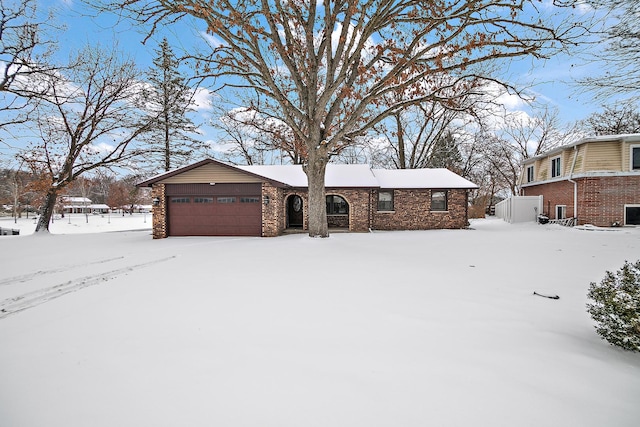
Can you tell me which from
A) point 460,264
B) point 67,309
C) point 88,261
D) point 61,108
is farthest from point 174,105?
point 460,264

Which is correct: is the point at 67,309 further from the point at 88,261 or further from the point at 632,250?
the point at 632,250

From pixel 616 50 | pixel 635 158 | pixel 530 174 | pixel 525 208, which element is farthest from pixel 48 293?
pixel 530 174

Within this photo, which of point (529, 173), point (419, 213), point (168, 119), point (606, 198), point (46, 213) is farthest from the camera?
point (529, 173)

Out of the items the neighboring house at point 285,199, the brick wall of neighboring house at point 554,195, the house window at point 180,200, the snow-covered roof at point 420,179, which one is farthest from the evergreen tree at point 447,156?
the house window at point 180,200

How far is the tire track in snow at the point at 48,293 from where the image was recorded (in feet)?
13.7

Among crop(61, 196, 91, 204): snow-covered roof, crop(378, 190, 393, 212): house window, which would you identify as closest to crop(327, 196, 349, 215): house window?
crop(378, 190, 393, 212): house window

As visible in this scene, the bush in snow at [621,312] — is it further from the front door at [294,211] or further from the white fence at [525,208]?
the white fence at [525,208]

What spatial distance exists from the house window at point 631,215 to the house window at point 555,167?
13.1 feet

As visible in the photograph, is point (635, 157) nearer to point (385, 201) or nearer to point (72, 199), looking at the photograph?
point (385, 201)

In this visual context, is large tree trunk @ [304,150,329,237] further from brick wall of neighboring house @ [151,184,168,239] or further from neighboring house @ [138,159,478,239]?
brick wall of neighboring house @ [151,184,168,239]

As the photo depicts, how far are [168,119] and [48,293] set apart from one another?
19.9 metres

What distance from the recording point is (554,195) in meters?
18.4

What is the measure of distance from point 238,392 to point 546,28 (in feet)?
39.4

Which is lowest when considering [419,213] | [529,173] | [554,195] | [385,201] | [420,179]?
[419,213]
